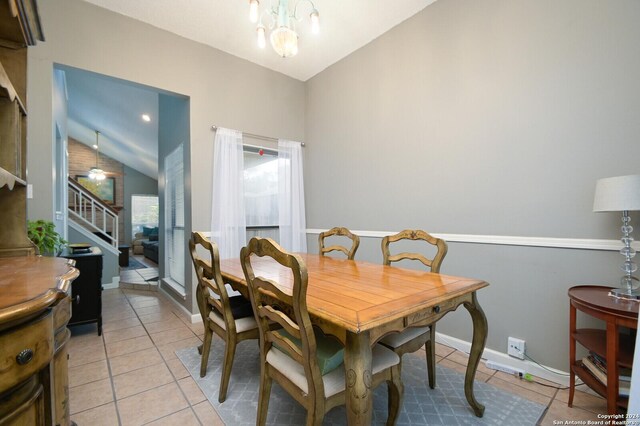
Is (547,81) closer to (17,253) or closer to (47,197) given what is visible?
(17,253)

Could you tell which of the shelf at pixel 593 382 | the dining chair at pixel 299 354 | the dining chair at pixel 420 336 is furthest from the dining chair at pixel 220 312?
the shelf at pixel 593 382

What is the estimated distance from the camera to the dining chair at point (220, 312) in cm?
167

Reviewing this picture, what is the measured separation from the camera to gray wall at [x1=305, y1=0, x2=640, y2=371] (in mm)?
1695

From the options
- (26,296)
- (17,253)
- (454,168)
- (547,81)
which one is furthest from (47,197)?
(547,81)

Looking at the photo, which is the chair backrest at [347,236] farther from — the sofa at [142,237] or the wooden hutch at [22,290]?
the sofa at [142,237]

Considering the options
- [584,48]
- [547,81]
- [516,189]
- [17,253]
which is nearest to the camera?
[17,253]

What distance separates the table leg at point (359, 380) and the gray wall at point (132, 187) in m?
10.4

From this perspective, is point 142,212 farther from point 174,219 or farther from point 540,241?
point 540,241

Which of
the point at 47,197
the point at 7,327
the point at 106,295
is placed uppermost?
the point at 47,197

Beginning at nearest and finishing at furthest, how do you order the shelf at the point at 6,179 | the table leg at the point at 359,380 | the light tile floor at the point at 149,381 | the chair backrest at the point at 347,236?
1. the table leg at the point at 359,380
2. the shelf at the point at 6,179
3. the light tile floor at the point at 149,381
4. the chair backrest at the point at 347,236

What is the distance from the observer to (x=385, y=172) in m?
2.94

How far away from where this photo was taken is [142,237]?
9.09 meters

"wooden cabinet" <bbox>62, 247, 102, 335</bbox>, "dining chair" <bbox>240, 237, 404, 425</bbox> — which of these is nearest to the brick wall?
"wooden cabinet" <bbox>62, 247, 102, 335</bbox>

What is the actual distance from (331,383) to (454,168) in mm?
1960
